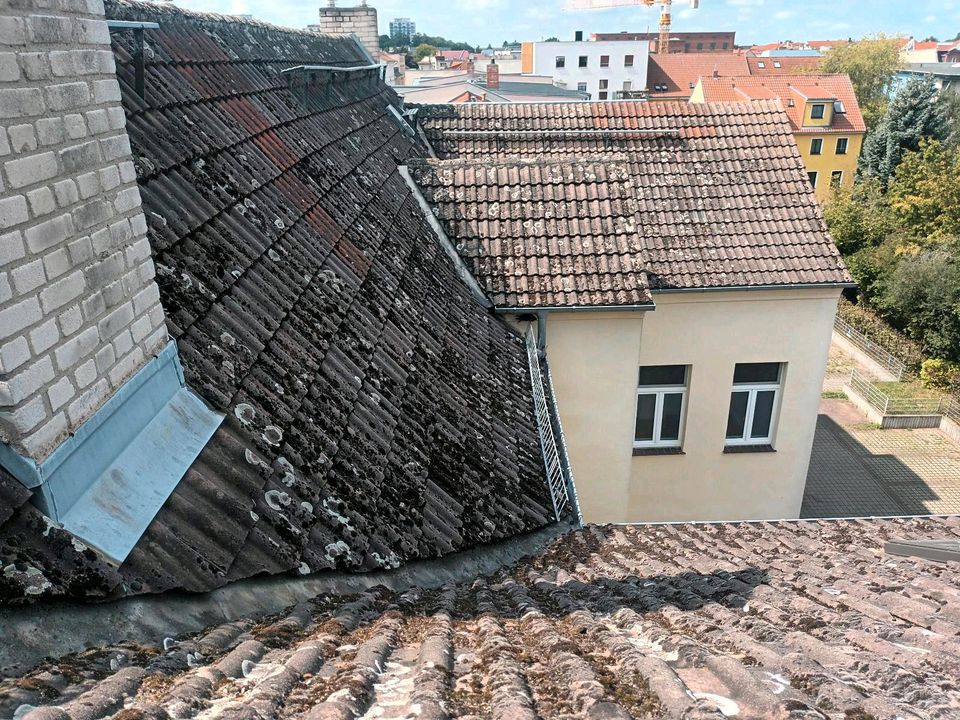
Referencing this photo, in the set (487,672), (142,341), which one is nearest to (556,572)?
(487,672)

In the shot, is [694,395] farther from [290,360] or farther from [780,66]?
[780,66]

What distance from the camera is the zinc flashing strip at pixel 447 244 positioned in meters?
8.39

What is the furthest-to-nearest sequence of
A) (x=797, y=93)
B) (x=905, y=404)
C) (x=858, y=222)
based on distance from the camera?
(x=797, y=93), (x=858, y=222), (x=905, y=404)

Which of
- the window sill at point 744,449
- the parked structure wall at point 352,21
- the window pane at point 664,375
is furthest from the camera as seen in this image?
the parked structure wall at point 352,21

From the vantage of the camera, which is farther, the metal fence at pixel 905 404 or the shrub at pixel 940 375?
the shrub at pixel 940 375

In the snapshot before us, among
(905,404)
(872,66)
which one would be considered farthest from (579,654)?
(872,66)

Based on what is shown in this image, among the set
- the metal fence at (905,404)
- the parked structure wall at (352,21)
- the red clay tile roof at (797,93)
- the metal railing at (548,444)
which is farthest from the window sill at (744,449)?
the red clay tile roof at (797,93)

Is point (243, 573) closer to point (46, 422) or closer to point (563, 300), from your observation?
point (46, 422)

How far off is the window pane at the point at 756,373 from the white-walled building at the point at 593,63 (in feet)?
174

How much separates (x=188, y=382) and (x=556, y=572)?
7.28 feet

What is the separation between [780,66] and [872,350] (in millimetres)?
53904

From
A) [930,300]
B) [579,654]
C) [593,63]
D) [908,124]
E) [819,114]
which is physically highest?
[593,63]

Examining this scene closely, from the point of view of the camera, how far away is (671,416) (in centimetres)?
1088

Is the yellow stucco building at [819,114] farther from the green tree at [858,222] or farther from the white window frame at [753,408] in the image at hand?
the white window frame at [753,408]
